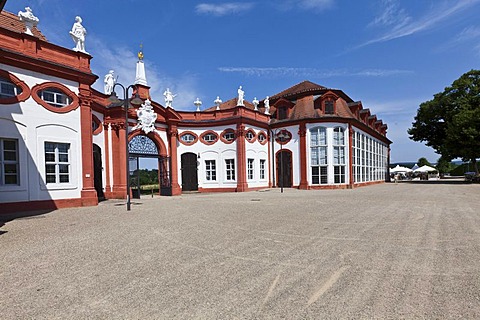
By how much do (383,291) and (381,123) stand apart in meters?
44.1

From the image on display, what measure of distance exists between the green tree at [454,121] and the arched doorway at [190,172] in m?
27.2

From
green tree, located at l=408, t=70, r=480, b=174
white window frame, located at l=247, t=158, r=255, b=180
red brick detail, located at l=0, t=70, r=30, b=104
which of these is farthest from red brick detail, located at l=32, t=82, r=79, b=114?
green tree, located at l=408, t=70, r=480, b=174

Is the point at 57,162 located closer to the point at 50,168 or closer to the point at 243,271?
the point at 50,168

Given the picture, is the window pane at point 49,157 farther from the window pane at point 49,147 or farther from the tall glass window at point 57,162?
the window pane at point 49,147

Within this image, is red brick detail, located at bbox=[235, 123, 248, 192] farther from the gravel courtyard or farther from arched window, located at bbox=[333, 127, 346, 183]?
the gravel courtyard

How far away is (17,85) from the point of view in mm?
12188

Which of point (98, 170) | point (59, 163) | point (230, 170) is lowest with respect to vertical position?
point (230, 170)

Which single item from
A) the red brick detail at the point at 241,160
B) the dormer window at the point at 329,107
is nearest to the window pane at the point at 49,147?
the red brick detail at the point at 241,160

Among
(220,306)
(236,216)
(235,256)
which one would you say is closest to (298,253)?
(235,256)

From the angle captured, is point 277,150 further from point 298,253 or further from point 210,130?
point 298,253

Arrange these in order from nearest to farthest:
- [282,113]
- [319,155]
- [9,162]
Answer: [9,162] < [319,155] < [282,113]

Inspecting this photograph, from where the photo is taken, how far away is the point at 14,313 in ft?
11.2

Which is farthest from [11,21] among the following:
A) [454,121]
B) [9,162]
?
[454,121]

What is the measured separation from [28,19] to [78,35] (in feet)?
7.24
